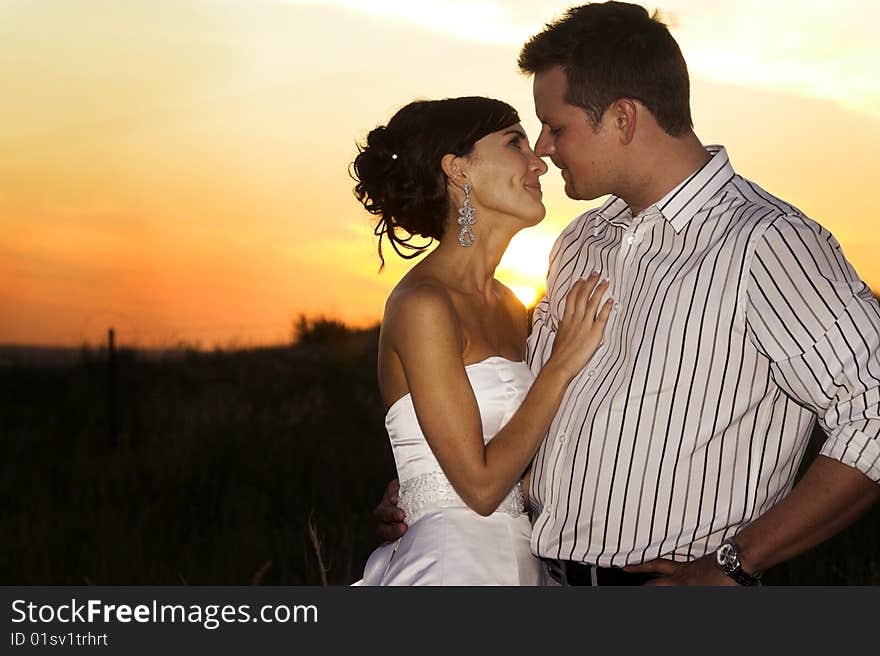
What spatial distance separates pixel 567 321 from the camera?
10.2ft

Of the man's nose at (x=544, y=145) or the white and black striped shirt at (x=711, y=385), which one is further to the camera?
the man's nose at (x=544, y=145)

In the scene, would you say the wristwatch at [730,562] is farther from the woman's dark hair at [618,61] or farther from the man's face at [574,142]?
the woman's dark hair at [618,61]

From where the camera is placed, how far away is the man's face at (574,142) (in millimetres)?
3223

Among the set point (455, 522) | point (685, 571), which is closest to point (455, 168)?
point (455, 522)

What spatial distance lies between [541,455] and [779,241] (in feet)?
3.18

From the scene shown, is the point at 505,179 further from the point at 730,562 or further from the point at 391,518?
the point at 730,562

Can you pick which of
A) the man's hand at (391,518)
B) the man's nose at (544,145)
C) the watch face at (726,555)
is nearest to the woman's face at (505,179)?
the man's nose at (544,145)

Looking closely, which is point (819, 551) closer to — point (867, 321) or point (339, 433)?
point (867, 321)

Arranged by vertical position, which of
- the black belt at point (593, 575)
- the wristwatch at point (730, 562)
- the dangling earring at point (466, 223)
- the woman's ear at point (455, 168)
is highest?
the woman's ear at point (455, 168)

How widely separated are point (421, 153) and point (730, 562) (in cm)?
178

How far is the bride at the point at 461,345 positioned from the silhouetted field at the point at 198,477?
0.46 m

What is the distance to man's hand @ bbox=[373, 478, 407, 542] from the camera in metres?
3.55

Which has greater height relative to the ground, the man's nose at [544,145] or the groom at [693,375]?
the man's nose at [544,145]

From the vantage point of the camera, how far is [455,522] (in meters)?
3.40
